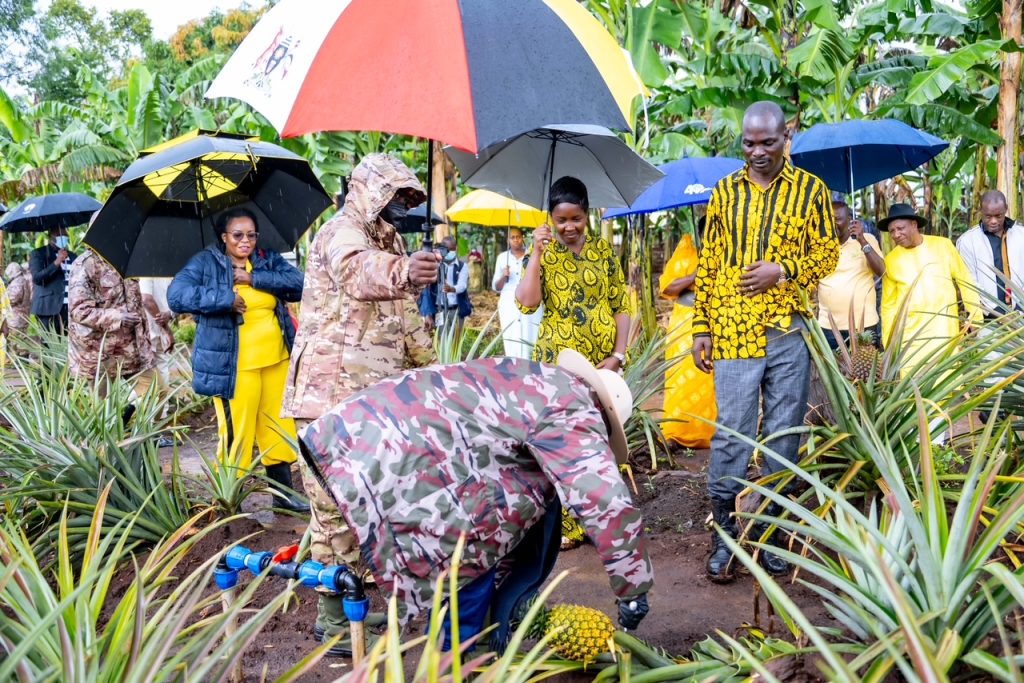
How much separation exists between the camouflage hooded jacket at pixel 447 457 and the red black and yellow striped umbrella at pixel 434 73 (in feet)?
2.54

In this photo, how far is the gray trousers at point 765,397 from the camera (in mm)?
3896

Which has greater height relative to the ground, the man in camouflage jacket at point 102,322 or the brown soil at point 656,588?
the man in camouflage jacket at point 102,322

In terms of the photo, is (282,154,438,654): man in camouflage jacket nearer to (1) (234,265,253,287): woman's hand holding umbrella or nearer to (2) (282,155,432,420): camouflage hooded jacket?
(2) (282,155,432,420): camouflage hooded jacket

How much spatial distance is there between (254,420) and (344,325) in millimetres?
1824

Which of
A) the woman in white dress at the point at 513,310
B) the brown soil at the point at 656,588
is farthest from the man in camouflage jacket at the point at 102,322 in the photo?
Answer: the woman in white dress at the point at 513,310

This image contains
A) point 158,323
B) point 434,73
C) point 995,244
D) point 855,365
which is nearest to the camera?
point 434,73

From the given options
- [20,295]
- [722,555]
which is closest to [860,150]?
[722,555]

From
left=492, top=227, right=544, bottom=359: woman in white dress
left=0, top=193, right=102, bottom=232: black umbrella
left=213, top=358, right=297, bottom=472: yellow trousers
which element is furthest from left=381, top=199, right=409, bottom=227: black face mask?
left=0, top=193, right=102, bottom=232: black umbrella

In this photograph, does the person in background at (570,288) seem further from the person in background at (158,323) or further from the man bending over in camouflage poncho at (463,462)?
the person in background at (158,323)

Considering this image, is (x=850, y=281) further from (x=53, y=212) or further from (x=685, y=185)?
(x=53, y=212)

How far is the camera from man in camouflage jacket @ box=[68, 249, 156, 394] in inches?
280

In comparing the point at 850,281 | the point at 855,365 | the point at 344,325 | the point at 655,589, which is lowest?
the point at 655,589

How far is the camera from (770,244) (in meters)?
3.85

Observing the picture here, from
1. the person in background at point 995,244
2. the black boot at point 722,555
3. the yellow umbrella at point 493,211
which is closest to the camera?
the black boot at point 722,555
